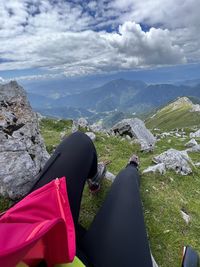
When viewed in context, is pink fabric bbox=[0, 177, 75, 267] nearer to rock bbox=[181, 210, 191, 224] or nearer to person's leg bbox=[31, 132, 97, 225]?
person's leg bbox=[31, 132, 97, 225]

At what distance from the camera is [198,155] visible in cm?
2897

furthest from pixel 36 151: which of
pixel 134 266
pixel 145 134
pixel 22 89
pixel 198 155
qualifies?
pixel 145 134

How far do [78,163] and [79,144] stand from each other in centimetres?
77

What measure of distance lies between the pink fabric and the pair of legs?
1.61 metres

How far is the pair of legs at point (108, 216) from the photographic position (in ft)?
18.3

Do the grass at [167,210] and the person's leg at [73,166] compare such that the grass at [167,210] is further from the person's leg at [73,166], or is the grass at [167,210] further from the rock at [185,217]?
the person's leg at [73,166]

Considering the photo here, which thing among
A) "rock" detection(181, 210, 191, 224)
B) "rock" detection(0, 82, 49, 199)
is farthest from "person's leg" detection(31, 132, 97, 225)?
"rock" detection(181, 210, 191, 224)

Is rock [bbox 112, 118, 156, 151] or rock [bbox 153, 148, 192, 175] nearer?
rock [bbox 153, 148, 192, 175]

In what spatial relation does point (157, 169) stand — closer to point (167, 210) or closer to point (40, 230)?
point (167, 210)

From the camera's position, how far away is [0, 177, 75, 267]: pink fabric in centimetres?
318

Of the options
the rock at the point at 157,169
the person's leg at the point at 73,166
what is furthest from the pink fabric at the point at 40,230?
the rock at the point at 157,169

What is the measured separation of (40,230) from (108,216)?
123 inches

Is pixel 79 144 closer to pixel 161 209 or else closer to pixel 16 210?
pixel 16 210

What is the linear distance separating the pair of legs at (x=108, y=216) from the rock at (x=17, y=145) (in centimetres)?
196
